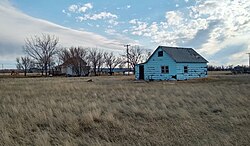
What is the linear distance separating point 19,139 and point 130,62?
74.2 m

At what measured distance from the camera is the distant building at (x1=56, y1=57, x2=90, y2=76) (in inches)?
2763

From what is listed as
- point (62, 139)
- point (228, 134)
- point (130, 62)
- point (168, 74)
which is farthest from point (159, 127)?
point (130, 62)

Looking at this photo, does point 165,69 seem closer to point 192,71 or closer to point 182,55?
point 182,55

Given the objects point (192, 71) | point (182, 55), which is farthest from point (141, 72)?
point (192, 71)

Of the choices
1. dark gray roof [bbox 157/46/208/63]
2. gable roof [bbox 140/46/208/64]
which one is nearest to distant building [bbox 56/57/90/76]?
gable roof [bbox 140/46/208/64]

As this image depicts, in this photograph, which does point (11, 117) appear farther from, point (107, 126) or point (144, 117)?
point (144, 117)

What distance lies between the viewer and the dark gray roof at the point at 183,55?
34.6 metres

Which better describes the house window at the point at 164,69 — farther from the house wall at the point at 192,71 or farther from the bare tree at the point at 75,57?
the bare tree at the point at 75,57

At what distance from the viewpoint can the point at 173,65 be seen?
33.9 meters

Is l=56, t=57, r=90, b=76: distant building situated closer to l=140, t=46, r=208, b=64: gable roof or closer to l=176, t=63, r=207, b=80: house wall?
l=140, t=46, r=208, b=64: gable roof

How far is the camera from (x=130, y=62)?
79.6 meters

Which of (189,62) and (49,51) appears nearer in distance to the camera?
(189,62)

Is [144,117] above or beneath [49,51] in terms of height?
beneath

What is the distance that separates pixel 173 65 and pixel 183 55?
3636mm
